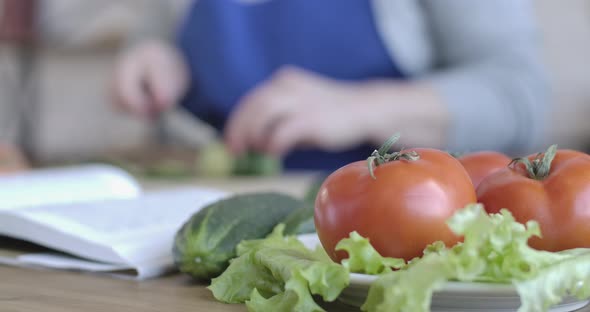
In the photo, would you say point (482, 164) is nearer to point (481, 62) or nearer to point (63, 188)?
point (63, 188)

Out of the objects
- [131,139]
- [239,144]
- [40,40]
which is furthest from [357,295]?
[40,40]

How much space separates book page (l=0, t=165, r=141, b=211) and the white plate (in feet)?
1.86

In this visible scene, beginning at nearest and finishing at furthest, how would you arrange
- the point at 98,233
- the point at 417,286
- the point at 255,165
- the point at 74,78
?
the point at 417,286, the point at 98,233, the point at 255,165, the point at 74,78

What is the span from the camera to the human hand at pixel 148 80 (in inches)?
93.7

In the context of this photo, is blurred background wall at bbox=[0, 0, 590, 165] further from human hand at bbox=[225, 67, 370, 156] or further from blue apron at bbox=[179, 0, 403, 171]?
human hand at bbox=[225, 67, 370, 156]

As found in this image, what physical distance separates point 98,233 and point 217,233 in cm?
15

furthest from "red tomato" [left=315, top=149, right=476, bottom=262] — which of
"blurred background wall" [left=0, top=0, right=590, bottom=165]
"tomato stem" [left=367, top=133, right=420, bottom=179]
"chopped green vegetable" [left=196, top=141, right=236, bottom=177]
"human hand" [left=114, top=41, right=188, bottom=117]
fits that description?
"blurred background wall" [left=0, top=0, right=590, bottom=165]

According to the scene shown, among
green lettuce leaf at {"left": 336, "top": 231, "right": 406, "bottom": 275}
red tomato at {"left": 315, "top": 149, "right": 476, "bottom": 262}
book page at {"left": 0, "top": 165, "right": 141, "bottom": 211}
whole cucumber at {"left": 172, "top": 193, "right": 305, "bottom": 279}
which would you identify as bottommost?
book page at {"left": 0, "top": 165, "right": 141, "bottom": 211}

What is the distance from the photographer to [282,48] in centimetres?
258

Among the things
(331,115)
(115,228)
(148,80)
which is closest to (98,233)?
(115,228)

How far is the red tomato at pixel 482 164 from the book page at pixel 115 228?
11.4 inches

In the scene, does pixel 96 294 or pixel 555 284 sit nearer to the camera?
pixel 555 284

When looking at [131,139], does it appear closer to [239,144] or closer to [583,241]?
[239,144]

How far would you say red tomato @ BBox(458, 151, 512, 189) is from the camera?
610 millimetres
